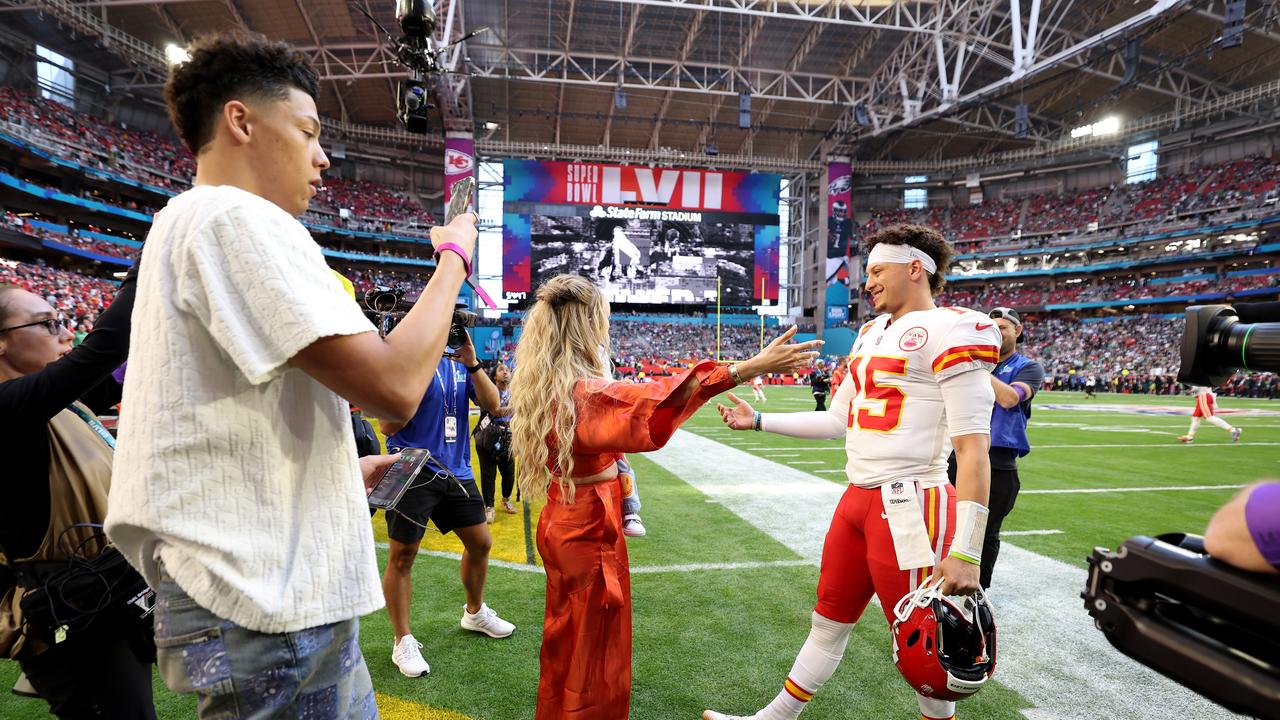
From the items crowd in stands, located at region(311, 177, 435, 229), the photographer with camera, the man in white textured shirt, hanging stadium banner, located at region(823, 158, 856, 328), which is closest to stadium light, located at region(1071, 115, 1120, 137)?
hanging stadium banner, located at region(823, 158, 856, 328)

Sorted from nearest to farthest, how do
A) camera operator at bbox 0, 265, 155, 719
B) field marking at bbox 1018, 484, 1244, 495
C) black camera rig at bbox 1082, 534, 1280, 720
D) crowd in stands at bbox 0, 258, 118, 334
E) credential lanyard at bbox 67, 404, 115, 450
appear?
black camera rig at bbox 1082, 534, 1280, 720, camera operator at bbox 0, 265, 155, 719, credential lanyard at bbox 67, 404, 115, 450, field marking at bbox 1018, 484, 1244, 495, crowd in stands at bbox 0, 258, 118, 334

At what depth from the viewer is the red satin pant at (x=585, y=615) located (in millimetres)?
2113

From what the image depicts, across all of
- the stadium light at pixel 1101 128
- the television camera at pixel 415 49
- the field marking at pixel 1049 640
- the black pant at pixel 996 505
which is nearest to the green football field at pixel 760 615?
the field marking at pixel 1049 640

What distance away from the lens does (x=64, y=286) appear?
23797mm

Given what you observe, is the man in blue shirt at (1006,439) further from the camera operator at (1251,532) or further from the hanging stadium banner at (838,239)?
the hanging stadium banner at (838,239)

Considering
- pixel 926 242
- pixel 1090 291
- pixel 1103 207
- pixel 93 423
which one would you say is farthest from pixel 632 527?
pixel 1103 207

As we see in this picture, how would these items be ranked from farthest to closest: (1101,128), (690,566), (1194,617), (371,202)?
(371,202) → (1101,128) → (690,566) → (1194,617)

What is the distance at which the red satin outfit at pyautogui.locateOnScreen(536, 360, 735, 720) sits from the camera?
2078 millimetres

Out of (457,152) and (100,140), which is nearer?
(100,140)

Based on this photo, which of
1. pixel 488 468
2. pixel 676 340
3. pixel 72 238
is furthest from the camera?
pixel 676 340

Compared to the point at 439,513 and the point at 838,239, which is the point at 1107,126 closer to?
the point at 838,239

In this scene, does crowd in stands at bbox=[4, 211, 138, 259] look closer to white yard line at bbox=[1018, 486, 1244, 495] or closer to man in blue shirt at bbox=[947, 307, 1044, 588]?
man in blue shirt at bbox=[947, 307, 1044, 588]

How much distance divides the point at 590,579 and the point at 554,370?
2.66 feet

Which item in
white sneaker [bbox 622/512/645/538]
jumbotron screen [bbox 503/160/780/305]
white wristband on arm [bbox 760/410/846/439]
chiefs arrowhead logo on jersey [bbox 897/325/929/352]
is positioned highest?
jumbotron screen [bbox 503/160/780/305]
